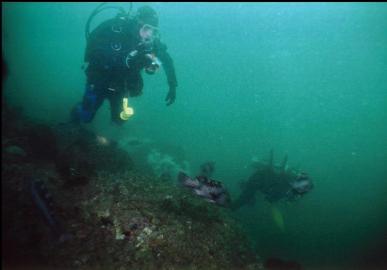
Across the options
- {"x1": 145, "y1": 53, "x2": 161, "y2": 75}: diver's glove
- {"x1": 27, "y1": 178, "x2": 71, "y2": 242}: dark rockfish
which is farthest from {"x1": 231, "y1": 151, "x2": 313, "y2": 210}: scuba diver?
{"x1": 27, "y1": 178, "x2": 71, "y2": 242}: dark rockfish

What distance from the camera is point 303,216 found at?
16109mm

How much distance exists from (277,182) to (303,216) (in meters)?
6.72

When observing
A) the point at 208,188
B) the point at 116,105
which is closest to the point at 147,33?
the point at 116,105

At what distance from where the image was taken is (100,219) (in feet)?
16.9

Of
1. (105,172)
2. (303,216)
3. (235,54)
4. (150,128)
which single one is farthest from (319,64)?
(105,172)

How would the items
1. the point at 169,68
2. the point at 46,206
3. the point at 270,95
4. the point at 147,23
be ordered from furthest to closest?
the point at 270,95 → the point at 169,68 → the point at 147,23 → the point at 46,206

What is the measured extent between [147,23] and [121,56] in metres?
1.12

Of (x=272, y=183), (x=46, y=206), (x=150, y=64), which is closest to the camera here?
(x=46, y=206)

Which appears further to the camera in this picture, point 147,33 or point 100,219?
point 147,33

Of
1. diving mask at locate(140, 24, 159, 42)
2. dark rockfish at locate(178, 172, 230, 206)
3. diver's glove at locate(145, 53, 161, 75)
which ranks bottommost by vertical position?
dark rockfish at locate(178, 172, 230, 206)

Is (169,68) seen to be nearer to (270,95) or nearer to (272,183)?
(272,183)

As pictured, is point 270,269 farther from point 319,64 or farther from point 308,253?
point 319,64

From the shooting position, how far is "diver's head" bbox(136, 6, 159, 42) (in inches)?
300

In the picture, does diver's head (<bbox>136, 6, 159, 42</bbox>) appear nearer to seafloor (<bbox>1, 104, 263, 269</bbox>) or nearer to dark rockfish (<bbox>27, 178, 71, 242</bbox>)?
seafloor (<bbox>1, 104, 263, 269</bbox>)
